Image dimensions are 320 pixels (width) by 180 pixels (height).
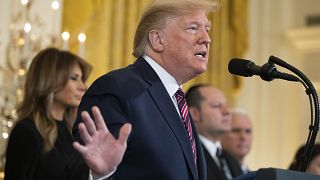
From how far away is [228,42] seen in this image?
836cm

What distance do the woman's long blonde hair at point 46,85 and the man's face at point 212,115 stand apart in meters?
1.49

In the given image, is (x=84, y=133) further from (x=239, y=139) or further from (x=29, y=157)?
(x=239, y=139)

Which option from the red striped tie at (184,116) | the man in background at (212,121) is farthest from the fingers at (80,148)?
the man in background at (212,121)

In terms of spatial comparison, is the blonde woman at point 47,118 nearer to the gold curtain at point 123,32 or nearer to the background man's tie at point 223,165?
the background man's tie at point 223,165

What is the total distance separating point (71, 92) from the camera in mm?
4105

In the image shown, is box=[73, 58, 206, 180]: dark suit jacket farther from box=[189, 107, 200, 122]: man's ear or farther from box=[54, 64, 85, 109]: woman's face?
box=[189, 107, 200, 122]: man's ear

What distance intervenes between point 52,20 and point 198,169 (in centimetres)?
330

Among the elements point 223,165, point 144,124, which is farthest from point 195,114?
point 144,124

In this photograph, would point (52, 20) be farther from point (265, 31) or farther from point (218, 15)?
point (265, 31)

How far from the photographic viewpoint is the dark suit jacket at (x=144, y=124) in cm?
262

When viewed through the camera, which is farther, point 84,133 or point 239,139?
point 239,139

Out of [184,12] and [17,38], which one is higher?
[184,12]

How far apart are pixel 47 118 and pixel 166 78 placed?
3.88 ft

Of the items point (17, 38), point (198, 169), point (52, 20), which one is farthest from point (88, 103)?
point (52, 20)
